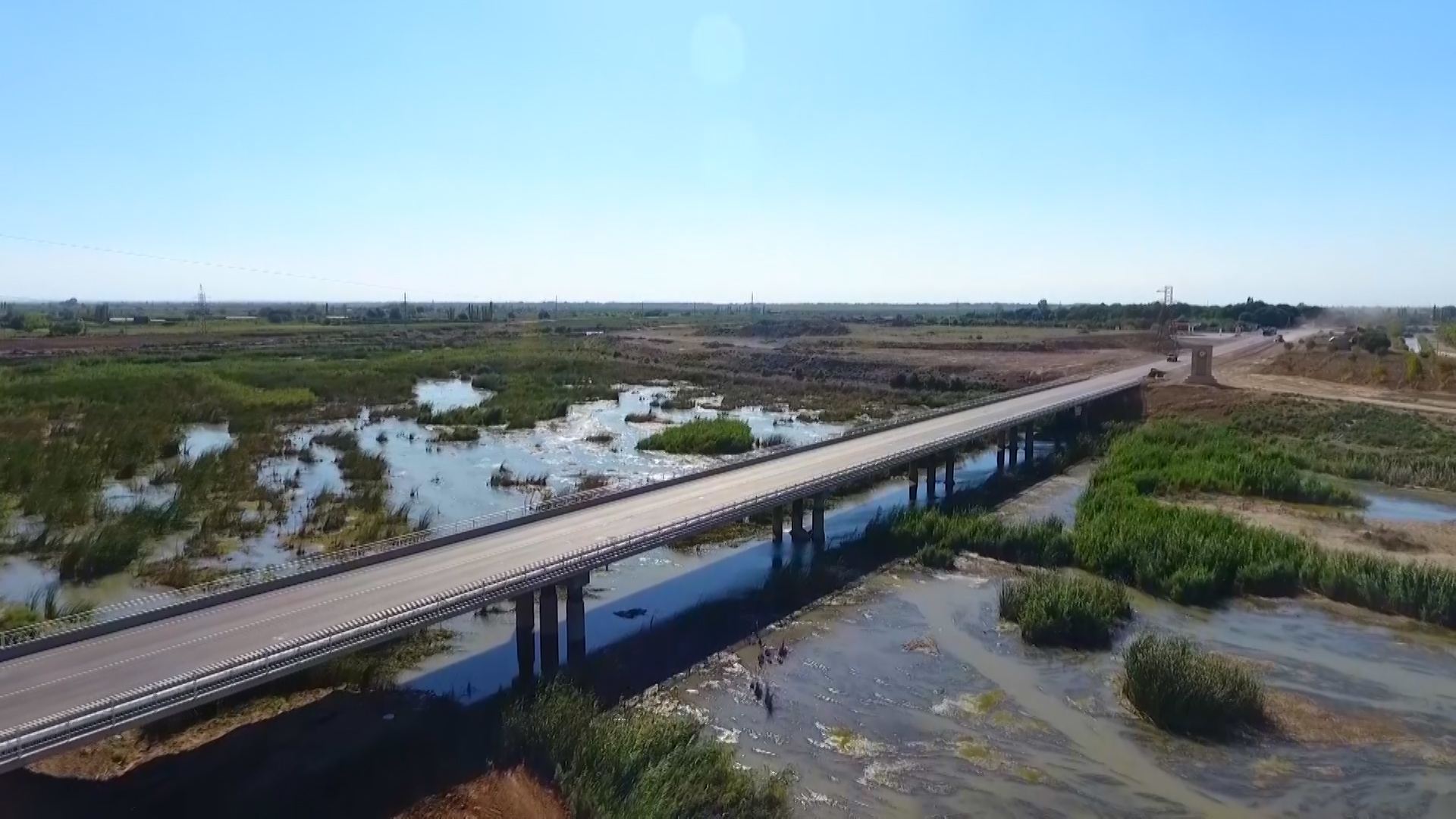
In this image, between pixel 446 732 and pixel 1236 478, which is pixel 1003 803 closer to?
pixel 446 732

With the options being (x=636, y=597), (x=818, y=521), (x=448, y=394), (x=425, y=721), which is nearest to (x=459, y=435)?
(x=448, y=394)

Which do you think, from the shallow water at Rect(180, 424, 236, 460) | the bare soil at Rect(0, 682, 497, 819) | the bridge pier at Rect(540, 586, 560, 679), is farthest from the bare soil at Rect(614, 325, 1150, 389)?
the bare soil at Rect(0, 682, 497, 819)

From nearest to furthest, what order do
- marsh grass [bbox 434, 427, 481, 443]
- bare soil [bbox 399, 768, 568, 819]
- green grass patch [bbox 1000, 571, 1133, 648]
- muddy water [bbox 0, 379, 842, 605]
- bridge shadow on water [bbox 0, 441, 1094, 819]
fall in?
1. bare soil [bbox 399, 768, 568, 819]
2. bridge shadow on water [bbox 0, 441, 1094, 819]
3. green grass patch [bbox 1000, 571, 1133, 648]
4. muddy water [bbox 0, 379, 842, 605]
5. marsh grass [bbox 434, 427, 481, 443]

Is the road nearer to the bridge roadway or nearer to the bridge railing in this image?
the bridge roadway

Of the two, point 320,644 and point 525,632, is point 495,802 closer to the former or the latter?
point 320,644

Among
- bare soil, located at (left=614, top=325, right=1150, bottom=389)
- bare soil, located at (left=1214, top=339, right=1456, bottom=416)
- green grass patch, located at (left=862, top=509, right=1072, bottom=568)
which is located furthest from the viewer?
Answer: bare soil, located at (left=614, top=325, right=1150, bottom=389)

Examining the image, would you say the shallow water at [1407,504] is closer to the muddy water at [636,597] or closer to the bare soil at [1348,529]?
the bare soil at [1348,529]
